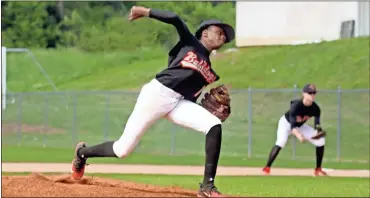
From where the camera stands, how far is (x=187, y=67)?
28.6 feet

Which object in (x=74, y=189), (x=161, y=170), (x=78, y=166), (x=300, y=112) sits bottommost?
(x=161, y=170)

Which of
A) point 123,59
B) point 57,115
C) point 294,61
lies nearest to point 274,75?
point 294,61

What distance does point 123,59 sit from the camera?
4947cm

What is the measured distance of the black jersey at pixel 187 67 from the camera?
872 centimetres

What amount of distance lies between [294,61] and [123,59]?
41.3ft

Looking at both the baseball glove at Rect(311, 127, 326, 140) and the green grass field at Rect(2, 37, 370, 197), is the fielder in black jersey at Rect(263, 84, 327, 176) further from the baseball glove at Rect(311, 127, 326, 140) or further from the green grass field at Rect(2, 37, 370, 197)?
the green grass field at Rect(2, 37, 370, 197)

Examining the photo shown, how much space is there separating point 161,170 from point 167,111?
11.8m

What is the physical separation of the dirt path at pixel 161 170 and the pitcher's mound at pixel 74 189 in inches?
302

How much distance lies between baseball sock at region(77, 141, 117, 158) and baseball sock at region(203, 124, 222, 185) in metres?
1.00

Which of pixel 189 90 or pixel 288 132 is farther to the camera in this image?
pixel 288 132

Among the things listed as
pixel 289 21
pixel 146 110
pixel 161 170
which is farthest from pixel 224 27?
pixel 289 21

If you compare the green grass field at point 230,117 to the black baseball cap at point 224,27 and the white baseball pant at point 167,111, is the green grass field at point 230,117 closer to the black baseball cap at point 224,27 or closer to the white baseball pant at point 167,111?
the white baseball pant at point 167,111

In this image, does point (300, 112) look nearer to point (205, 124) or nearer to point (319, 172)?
point (319, 172)

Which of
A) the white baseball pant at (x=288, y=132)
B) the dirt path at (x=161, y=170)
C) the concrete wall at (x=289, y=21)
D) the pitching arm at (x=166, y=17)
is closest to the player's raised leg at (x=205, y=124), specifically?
the pitching arm at (x=166, y=17)
